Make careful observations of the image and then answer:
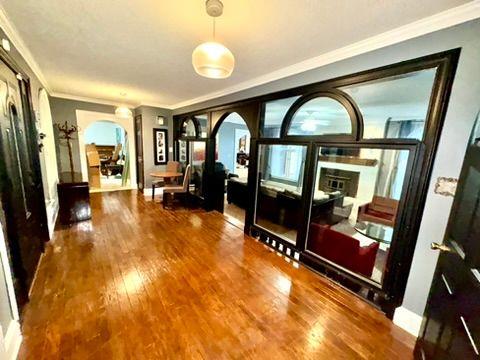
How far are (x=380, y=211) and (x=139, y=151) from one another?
19.4 ft

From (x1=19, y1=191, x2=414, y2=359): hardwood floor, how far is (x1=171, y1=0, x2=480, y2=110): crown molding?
2.46m

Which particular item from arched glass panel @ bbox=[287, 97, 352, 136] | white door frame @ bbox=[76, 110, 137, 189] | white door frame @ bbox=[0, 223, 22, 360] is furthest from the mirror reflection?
white door frame @ bbox=[76, 110, 137, 189]

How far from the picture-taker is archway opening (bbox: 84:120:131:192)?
595cm

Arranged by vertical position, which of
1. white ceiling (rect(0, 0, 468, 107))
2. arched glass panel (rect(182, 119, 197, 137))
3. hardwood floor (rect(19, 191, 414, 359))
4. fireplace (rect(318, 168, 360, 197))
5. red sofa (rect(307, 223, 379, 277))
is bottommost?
hardwood floor (rect(19, 191, 414, 359))

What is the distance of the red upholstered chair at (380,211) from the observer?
255 cm

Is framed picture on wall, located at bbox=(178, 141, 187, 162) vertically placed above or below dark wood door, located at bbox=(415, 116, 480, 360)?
above

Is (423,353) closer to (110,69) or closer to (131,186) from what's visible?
(110,69)

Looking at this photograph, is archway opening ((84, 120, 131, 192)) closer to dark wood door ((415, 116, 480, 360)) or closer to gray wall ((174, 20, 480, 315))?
gray wall ((174, 20, 480, 315))

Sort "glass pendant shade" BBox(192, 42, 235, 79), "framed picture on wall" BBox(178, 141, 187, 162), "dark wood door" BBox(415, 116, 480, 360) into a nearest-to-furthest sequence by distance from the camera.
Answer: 1. "dark wood door" BBox(415, 116, 480, 360)
2. "glass pendant shade" BBox(192, 42, 235, 79)
3. "framed picture on wall" BBox(178, 141, 187, 162)

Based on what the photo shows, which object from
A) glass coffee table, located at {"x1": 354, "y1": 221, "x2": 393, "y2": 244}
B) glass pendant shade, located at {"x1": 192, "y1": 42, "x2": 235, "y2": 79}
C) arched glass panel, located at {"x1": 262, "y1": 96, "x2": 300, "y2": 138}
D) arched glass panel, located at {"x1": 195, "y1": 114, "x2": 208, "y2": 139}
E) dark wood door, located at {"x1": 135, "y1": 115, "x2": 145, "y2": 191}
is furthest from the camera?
dark wood door, located at {"x1": 135, "y1": 115, "x2": 145, "y2": 191}

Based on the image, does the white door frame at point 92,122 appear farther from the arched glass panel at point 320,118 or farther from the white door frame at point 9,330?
the white door frame at point 9,330

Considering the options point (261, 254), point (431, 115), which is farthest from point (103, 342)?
point (431, 115)

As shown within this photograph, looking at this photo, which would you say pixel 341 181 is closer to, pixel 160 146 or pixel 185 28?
pixel 185 28

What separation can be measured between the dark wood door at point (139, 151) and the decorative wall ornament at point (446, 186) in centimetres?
596
